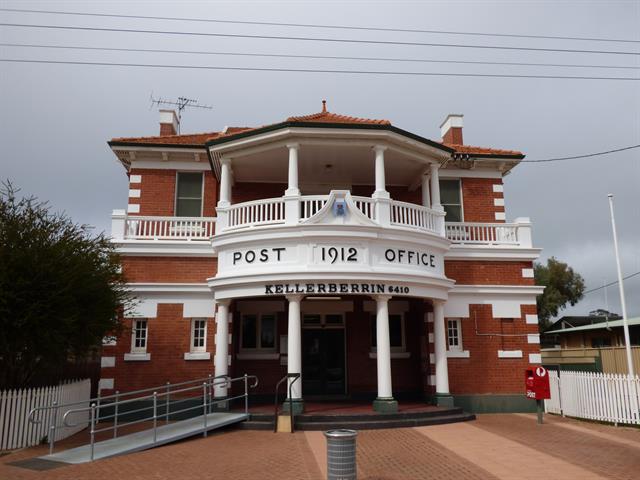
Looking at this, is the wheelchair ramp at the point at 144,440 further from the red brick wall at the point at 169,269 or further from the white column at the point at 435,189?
the white column at the point at 435,189

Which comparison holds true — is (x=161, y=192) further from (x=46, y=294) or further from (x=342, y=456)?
(x=342, y=456)

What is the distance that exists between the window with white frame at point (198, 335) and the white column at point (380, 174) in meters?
6.52

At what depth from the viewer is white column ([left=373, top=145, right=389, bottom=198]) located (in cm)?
1448

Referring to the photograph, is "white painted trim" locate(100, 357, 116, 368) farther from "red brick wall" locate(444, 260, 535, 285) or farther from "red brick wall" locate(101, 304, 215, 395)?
"red brick wall" locate(444, 260, 535, 285)

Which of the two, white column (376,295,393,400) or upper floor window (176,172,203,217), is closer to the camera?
white column (376,295,393,400)

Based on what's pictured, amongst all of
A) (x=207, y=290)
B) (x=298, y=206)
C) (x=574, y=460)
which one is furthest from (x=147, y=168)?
(x=574, y=460)

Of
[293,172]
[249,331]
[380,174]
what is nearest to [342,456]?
[293,172]

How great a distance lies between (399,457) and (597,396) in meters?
7.34

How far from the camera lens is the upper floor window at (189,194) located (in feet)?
58.5

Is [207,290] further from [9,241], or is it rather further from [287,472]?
[287,472]

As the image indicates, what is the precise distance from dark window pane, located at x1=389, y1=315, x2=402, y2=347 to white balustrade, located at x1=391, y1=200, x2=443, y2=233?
3962mm

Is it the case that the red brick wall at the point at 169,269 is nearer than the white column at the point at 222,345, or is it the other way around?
the white column at the point at 222,345

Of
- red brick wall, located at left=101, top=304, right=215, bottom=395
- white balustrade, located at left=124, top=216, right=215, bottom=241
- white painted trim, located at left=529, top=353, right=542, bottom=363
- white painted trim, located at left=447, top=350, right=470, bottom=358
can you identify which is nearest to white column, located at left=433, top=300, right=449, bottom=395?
white painted trim, located at left=447, top=350, right=470, bottom=358

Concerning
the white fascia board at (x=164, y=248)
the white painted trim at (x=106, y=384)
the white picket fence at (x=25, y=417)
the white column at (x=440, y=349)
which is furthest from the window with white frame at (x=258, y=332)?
the white picket fence at (x=25, y=417)
